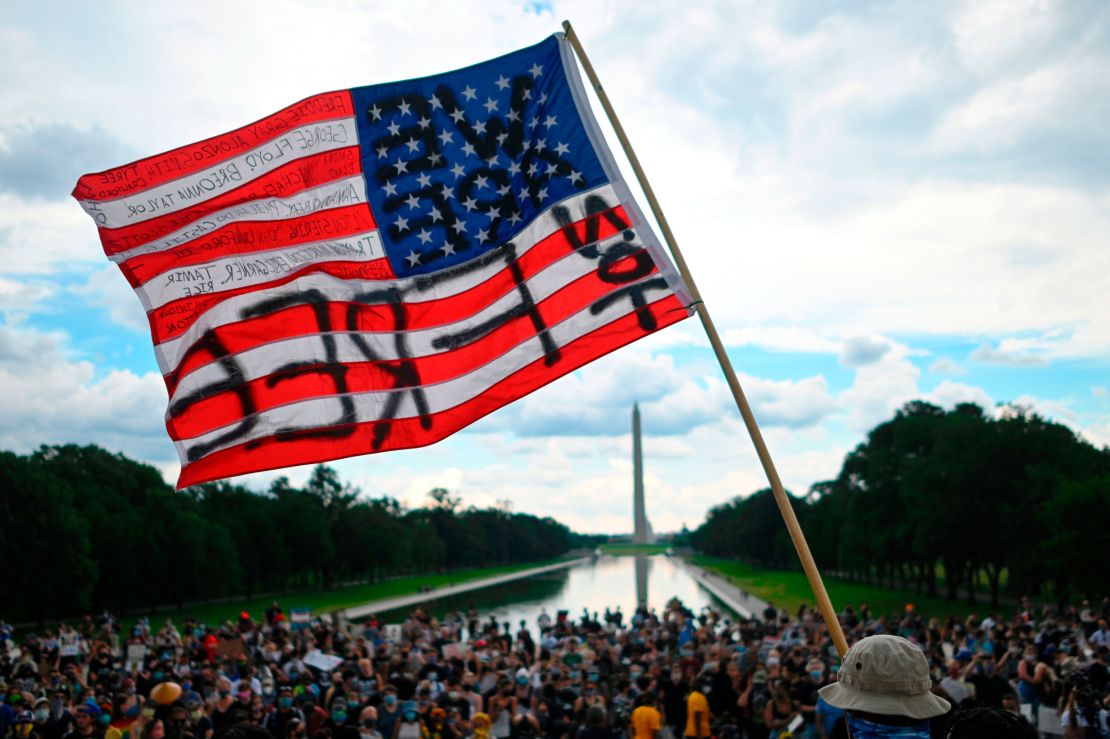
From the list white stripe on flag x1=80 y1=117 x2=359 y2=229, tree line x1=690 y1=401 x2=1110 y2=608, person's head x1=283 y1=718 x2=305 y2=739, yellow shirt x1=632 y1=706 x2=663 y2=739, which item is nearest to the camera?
white stripe on flag x1=80 y1=117 x2=359 y2=229

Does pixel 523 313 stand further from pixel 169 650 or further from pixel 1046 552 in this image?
pixel 1046 552

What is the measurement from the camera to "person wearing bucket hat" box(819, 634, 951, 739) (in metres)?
3.15

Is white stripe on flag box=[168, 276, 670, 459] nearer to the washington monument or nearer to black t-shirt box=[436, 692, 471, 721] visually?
black t-shirt box=[436, 692, 471, 721]

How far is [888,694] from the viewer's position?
10.5 ft

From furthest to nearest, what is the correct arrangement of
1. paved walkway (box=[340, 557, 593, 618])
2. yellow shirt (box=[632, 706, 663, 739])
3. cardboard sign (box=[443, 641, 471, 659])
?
1. paved walkway (box=[340, 557, 593, 618])
2. cardboard sign (box=[443, 641, 471, 659])
3. yellow shirt (box=[632, 706, 663, 739])

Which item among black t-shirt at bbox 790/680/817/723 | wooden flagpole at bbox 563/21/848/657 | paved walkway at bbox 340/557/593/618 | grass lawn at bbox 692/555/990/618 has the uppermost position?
wooden flagpole at bbox 563/21/848/657

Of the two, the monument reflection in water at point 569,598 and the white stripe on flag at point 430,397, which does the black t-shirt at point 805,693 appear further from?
the monument reflection in water at point 569,598

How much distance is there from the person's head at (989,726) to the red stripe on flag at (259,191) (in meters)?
5.28

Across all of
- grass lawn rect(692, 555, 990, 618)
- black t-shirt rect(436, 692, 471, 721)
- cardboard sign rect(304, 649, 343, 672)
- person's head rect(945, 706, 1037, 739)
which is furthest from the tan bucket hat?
grass lawn rect(692, 555, 990, 618)

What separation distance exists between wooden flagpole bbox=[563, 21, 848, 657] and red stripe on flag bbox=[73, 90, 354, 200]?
1963 millimetres

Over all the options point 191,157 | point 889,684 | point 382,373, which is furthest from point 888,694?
point 191,157

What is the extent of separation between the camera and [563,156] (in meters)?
6.91

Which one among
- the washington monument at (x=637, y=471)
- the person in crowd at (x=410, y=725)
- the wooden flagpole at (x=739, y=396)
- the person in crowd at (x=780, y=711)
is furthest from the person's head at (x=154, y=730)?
the washington monument at (x=637, y=471)

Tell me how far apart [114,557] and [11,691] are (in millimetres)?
50232
